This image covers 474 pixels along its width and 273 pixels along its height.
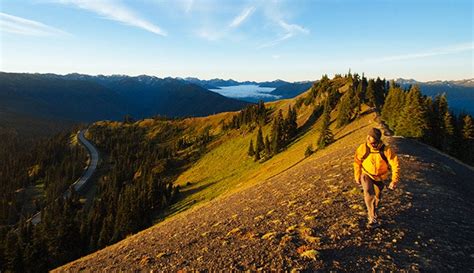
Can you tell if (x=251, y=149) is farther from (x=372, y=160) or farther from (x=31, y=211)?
(x=31, y=211)

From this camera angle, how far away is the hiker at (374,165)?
13586 millimetres

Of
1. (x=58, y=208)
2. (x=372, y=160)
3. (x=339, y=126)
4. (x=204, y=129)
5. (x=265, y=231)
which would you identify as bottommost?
(x=58, y=208)

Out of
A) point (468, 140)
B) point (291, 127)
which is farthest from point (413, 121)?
point (291, 127)

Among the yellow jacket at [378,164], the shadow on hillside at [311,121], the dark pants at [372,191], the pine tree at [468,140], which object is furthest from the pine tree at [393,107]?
the yellow jacket at [378,164]

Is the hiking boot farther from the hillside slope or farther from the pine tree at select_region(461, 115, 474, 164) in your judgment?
the pine tree at select_region(461, 115, 474, 164)

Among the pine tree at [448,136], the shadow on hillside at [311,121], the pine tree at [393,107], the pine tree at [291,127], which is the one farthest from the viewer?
the shadow on hillside at [311,121]

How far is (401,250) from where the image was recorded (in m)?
12.7

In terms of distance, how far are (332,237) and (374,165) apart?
3.60 metres

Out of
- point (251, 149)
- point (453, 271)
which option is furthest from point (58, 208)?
point (453, 271)

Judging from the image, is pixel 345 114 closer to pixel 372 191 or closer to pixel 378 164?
pixel 372 191

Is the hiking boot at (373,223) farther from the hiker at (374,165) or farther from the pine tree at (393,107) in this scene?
the pine tree at (393,107)

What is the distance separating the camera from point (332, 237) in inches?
562

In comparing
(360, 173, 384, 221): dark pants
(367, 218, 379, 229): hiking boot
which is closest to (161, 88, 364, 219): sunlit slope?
(367, 218, 379, 229): hiking boot

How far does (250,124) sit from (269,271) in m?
139
